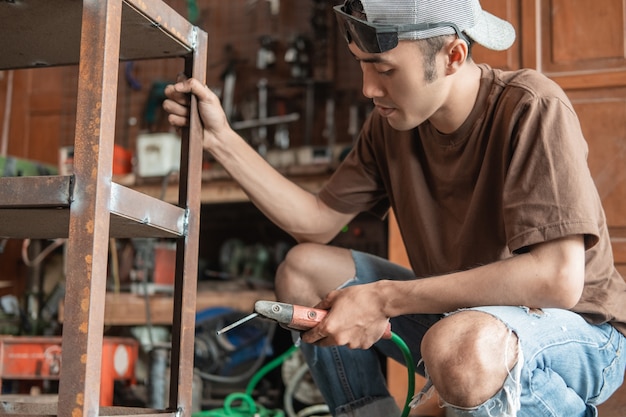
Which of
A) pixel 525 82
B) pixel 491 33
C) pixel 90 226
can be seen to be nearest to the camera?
pixel 90 226

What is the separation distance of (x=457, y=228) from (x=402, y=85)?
1.13ft

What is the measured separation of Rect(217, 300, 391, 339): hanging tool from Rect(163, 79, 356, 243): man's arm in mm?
456

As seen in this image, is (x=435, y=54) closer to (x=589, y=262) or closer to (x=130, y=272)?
(x=589, y=262)

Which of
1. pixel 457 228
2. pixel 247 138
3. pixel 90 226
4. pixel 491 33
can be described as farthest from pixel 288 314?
pixel 247 138

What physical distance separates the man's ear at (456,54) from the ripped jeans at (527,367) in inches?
19.4

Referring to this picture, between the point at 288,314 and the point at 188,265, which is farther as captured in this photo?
the point at 188,265

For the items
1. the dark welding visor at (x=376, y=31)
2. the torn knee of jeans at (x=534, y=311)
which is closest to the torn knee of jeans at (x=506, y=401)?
the torn knee of jeans at (x=534, y=311)

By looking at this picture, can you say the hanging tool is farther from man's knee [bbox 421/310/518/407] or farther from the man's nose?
the man's nose

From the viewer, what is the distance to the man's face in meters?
1.49

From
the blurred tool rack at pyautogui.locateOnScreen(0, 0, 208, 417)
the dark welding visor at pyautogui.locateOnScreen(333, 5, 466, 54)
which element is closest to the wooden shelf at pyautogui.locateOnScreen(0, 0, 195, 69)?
the blurred tool rack at pyautogui.locateOnScreen(0, 0, 208, 417)

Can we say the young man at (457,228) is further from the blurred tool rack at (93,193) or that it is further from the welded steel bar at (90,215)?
the welded steel bar at (90,215)

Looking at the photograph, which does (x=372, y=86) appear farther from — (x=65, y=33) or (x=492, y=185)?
(x=65, y=33)

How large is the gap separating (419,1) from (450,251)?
54 centimetres

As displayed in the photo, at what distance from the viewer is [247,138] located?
13.4 feet
